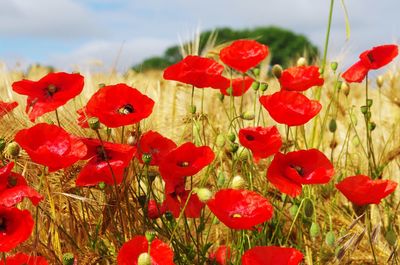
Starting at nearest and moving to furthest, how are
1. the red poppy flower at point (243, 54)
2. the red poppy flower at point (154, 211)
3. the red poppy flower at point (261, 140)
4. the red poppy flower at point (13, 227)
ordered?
1. the red poppy flower at point (13, 227)
2. the red poppy flower at point (261, 140)
3. the red poppy flower at point (154, 211)
4. the red poppy flower at point (243, 54)

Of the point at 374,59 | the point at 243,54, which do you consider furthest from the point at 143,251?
the point at 374,59

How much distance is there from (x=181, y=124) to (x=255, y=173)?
A: 30 cm

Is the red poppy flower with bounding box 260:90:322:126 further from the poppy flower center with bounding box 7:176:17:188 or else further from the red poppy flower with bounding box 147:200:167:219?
the poppy flower center with bounding box 7:176:17:188

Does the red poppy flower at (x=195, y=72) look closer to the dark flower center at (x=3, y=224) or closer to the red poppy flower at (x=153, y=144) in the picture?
the red poppy flower at (x=153, y=144)

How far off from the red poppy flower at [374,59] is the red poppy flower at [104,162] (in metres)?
0.66

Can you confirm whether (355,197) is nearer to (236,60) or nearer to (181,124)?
(236,60)

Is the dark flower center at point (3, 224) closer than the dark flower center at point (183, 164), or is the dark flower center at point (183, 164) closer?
the dark flower center at point (3, 224)

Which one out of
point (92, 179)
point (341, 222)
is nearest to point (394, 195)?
point (341, 222)

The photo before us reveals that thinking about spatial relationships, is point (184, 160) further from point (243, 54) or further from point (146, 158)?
point (243, 54)

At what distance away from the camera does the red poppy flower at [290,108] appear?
126cm

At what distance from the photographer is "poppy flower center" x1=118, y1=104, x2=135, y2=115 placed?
1.19 metres

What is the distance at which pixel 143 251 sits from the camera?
1.12m

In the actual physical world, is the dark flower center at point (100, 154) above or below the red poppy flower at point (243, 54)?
below

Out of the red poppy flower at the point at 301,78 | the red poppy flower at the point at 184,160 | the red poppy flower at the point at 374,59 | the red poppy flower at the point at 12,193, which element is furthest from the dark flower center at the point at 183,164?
the red poppy flower at the point at 374,59
